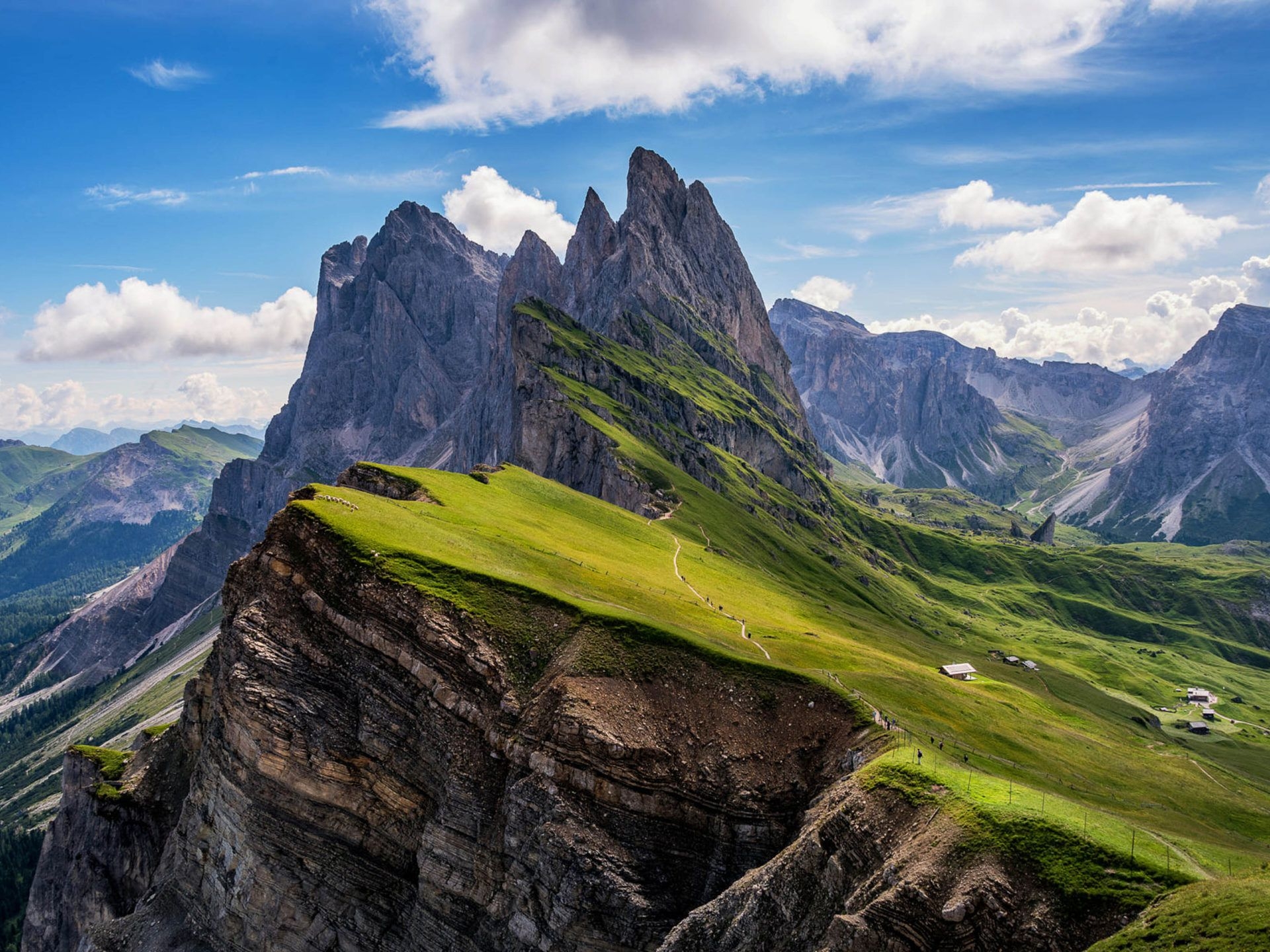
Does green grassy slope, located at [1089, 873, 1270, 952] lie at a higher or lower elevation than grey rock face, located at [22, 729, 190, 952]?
higher

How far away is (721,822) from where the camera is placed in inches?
1997

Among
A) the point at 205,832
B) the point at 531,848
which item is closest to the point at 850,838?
the point at 531,848

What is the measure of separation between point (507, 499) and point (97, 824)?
6064 cm

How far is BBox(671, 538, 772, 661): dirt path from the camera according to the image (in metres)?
76.7

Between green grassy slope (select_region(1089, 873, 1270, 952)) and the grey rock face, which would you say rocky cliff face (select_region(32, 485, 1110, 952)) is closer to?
the grey rock face

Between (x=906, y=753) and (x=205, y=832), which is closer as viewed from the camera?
(x=906, y=753)

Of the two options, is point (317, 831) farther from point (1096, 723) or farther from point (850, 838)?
point (1096, 723)

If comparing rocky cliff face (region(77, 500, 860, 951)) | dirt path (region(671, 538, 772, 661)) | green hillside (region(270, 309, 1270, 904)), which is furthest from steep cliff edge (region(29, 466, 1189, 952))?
dirt path (region(671, 538, 772, 661))

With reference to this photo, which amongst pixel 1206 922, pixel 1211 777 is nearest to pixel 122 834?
pixel 1206 922

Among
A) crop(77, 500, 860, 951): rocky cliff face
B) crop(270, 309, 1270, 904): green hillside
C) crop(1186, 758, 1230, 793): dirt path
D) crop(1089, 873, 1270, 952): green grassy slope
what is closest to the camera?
crop(1089, 873, 1270, 952): green grassy slope

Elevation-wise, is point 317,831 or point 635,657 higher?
point 635,657

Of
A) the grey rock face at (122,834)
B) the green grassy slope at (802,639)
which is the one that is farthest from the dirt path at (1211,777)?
the grey rock face at (122,834)

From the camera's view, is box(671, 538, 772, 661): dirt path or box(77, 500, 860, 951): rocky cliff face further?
box(671, 538, 772, 661): dirt path

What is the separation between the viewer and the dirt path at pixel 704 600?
7669 cm
